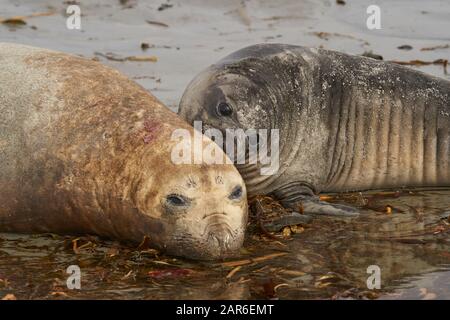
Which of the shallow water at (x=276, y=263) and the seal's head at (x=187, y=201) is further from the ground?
the seal's head at (x=187, y=201)

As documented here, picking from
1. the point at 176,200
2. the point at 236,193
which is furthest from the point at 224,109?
the point at 176,200

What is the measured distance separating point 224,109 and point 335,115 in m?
0.94

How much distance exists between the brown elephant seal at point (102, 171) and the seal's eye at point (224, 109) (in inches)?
34.6

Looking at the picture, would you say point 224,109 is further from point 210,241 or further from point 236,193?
point 210,241

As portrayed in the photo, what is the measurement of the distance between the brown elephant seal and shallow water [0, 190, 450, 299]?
132 millimetres

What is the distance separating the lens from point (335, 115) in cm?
802

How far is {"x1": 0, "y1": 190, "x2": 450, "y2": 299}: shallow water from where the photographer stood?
5656mm

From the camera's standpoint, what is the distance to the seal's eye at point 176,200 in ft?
19.9

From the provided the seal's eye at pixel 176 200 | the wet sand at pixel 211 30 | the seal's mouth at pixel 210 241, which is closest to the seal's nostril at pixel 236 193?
A: the seal's mouth at pixel 210 241

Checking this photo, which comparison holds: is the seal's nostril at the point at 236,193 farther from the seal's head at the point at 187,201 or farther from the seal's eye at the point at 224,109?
the seal's eye at the point at 224,109

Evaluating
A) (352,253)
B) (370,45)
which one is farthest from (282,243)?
(370,45)

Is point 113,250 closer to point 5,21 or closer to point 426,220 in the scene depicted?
point 426,220

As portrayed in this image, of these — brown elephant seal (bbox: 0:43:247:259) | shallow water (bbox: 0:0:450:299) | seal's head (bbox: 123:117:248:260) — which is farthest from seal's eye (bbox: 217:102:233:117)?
seal's head (bbox: 123:117:248:260)

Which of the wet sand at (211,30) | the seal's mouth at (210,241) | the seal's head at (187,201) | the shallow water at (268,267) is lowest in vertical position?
the shallow water at (268,267)
